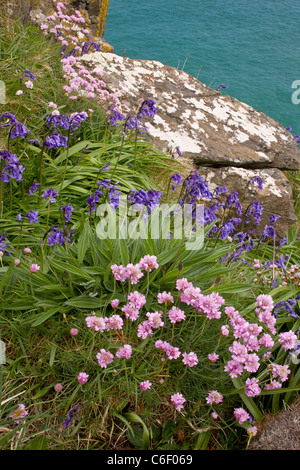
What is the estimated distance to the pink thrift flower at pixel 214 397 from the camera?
264cm

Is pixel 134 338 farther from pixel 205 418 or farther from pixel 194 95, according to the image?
pixel 194 95

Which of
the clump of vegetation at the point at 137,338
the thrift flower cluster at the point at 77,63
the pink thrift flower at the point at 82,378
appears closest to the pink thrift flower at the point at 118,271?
the clump of vegetation at the point at 137,338

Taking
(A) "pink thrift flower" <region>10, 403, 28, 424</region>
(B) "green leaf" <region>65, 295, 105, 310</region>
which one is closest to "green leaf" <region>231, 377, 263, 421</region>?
(B) "green leaf" <region>65, 295, 105, 310</region>

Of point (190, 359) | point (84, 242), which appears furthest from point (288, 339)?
point (84, 242)

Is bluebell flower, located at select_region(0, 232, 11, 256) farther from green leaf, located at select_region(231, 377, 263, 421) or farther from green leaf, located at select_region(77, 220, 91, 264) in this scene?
green leaf, located at select_region(231, 377, 263, 421)

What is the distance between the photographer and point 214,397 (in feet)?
8.70

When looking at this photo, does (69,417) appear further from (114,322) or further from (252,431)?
(252,431)

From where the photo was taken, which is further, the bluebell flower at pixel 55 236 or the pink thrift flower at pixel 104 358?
the bluebell flower at pixel 55 236

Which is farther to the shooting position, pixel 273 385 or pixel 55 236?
pixel 55 236

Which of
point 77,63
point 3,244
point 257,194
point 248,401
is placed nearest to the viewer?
point 248,401

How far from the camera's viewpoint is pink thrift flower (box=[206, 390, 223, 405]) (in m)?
2.64

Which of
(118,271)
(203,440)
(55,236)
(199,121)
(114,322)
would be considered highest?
(199,121)

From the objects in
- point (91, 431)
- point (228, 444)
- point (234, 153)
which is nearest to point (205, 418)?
point (228, 444)

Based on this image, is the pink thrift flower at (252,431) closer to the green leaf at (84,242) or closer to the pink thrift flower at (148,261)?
the pink thrift flower at (148,261)
